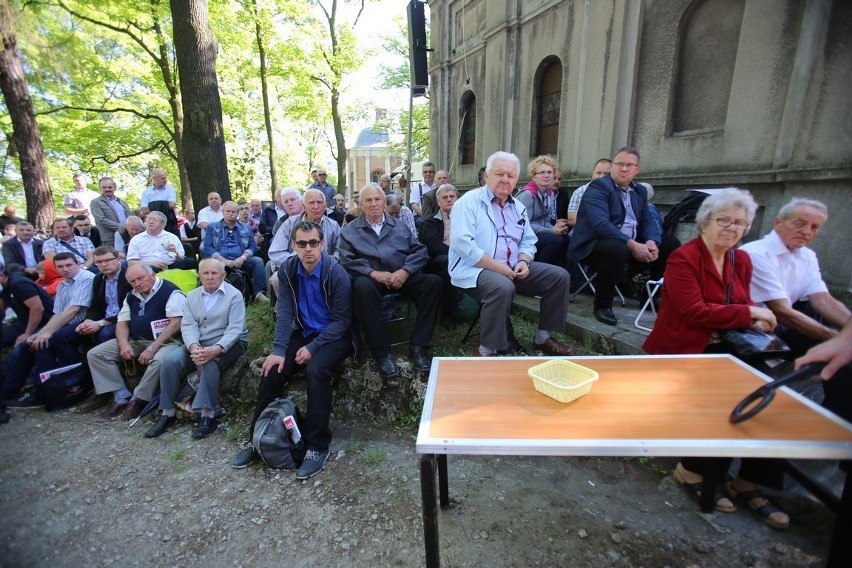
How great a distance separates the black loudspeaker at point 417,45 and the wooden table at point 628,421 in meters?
6.30

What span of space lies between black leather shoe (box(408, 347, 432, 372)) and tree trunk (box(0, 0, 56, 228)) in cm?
945

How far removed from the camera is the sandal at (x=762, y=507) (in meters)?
2.17

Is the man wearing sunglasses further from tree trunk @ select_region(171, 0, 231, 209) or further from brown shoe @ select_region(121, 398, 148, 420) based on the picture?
tree trunk @ select_region(171, 0, 231, 209)

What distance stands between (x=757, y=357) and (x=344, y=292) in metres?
2.77

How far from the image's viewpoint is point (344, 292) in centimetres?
331

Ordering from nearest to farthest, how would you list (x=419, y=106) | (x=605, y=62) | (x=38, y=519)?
1. (x=38, y=519)
2. (x=605, y=62)
3. (x=419, y=106)

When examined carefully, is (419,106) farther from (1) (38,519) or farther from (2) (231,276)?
(1) (38,519)

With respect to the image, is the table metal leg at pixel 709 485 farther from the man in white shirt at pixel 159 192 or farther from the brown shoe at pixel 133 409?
the man in white shirt at pixel 159 192

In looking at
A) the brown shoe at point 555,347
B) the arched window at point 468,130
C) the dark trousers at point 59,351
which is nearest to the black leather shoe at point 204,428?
the dark trousers at point 59,351

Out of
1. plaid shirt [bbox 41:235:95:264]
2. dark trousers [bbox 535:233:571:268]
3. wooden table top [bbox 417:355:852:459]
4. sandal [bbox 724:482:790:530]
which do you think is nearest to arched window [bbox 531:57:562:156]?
dark trousers [bbox 535:233:571:268]

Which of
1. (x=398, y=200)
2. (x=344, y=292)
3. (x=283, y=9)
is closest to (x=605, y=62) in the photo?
(x=398, y=200)

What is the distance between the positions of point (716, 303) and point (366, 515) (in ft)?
8.13

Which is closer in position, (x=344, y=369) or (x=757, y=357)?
(x=757, y=357)

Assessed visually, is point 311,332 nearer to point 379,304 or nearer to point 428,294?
point 379,304
